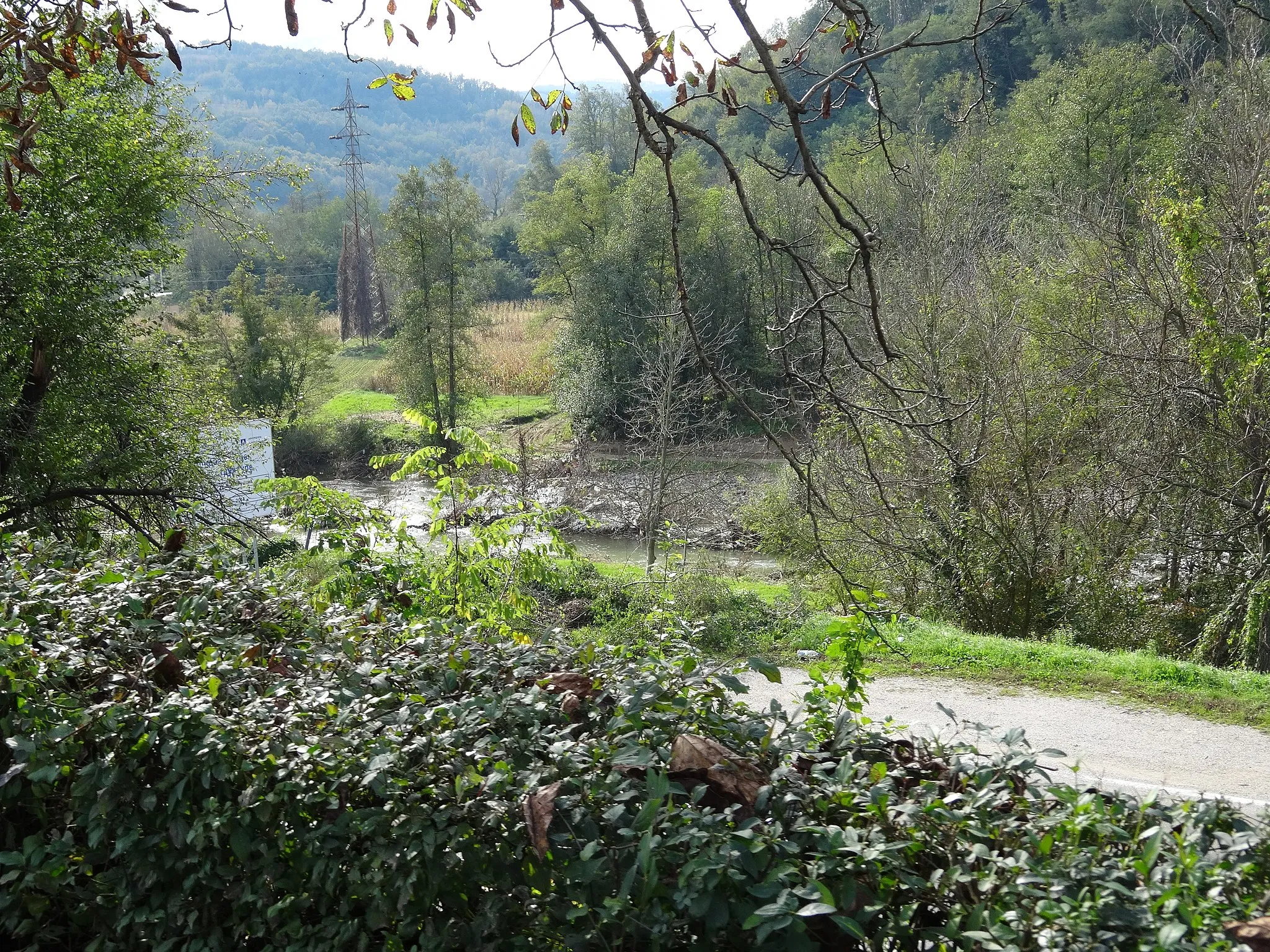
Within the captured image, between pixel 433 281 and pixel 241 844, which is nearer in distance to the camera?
pixel 241 844

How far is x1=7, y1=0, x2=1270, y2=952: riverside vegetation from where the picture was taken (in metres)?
1.84

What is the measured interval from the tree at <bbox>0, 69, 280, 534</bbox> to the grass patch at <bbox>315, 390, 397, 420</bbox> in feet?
68.3

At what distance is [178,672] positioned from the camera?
8.77 ft

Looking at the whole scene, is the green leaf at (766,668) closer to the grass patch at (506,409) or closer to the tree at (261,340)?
the tree at (261,340)

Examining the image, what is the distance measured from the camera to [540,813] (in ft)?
6.14

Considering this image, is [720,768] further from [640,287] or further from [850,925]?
[640,287]

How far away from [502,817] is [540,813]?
0.11m

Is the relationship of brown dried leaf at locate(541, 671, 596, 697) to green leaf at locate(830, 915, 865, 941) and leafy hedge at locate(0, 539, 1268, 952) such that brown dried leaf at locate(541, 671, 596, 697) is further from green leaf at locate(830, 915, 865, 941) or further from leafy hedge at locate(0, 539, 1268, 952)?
green leaf at locate(830, 915, 865, 941)

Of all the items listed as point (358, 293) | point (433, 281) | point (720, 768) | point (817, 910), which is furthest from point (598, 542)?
point (358, 293)

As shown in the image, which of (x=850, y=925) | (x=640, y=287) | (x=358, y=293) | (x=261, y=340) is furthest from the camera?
(x=358, y=293)

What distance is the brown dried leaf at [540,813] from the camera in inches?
72.7

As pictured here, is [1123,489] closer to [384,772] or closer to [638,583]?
[638,583]

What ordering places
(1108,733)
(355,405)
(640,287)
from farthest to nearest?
1. (355,405)
2. (640,287)
3. (1108,733)

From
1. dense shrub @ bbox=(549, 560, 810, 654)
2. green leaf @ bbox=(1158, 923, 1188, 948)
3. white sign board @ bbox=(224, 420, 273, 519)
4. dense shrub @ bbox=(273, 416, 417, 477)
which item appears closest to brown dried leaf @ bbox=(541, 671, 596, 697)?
green leaf @ bbox=(1158, 923, 1188, 948)
